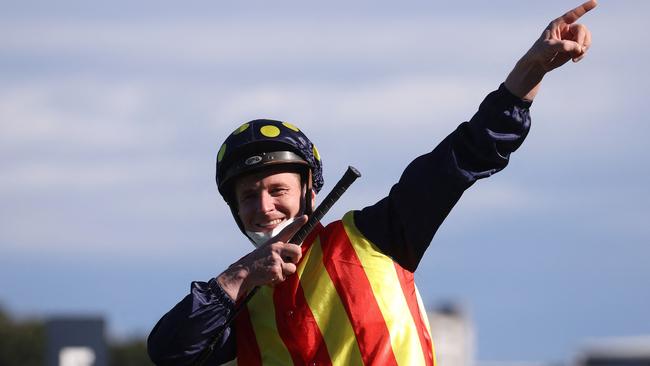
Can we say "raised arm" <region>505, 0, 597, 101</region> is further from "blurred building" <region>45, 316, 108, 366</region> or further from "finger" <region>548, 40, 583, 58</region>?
"blurred building" <region>45, 316, 108, 366</region>

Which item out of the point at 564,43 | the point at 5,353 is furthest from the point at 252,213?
the point at 5,353

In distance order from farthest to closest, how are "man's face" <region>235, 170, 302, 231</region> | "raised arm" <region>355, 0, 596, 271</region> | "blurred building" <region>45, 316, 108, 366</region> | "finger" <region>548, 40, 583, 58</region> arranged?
"blurred building" <region>45, 316, 108, 366</region>
"man's face" <region>235, 170, 302, 231</region>
"raised arm" <region>355, 0, 596, 271</region>
"finger" <region>548, 40, 583, 58</region>

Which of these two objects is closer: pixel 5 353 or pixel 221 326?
pixel 221 326

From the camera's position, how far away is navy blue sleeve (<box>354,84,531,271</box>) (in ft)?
17.9

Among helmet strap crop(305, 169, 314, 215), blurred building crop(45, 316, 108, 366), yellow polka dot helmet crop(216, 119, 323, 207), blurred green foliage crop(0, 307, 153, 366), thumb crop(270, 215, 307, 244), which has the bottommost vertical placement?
thumb crop(270, 215, 307, 244)

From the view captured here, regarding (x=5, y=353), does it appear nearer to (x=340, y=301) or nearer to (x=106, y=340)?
(x=106, y=340)

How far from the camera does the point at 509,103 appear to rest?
546 centimetres

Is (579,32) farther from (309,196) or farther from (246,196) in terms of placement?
(246,196)

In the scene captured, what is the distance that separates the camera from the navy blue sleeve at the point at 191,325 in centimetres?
555

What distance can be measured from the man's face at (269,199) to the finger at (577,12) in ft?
4.03

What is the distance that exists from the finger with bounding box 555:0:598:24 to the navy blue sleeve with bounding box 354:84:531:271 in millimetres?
324

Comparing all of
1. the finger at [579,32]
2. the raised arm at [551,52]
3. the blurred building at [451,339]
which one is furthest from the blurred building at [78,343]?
the blurred building at [451,339]

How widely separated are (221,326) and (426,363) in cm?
75

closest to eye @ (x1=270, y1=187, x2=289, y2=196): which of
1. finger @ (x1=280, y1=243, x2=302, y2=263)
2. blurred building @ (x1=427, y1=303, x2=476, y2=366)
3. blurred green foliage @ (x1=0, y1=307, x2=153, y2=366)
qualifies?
finger @ (x1=280, y1=243, x2=302, y2=263)
